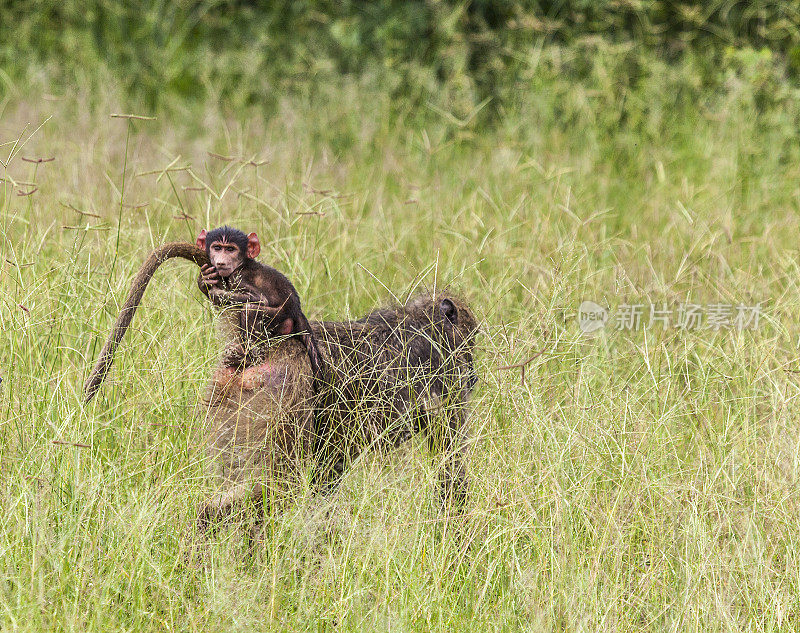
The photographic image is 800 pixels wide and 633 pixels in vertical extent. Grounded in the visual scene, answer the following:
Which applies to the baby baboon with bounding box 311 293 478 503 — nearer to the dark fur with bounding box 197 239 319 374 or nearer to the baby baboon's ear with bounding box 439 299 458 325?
the baby baboon's ear with bounding box 439 299 458 325

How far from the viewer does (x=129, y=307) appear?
2332 mm

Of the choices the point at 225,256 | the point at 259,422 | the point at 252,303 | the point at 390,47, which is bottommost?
the point at 259,422

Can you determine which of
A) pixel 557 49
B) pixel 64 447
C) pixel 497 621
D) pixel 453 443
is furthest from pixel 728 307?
pixel 557 49

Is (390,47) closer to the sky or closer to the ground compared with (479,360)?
closer to the sky

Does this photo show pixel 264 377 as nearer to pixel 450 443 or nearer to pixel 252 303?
pixel 252 303

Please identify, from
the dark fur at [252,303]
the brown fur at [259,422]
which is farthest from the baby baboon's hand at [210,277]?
the brown fur at [259,422]

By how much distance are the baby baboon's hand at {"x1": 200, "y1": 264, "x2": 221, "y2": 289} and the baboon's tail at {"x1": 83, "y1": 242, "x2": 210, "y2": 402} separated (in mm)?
35

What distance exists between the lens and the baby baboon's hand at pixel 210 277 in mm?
2443

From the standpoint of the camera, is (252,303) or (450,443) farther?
(450,443)

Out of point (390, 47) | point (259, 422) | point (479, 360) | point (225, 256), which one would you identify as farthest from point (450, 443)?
point (390, 47)

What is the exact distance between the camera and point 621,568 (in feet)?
8.55

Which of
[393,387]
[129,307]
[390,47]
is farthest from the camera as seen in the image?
[390,47]

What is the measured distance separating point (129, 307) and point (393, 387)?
0.80 meters

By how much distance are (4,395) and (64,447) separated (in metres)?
0.32
